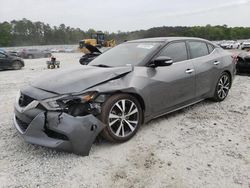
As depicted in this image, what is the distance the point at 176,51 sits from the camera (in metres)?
4.26

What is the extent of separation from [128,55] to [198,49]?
146 cm

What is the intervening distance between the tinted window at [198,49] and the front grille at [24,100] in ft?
9.33

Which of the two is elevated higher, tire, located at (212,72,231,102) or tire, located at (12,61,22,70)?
tire, located at (212,72,231,102)

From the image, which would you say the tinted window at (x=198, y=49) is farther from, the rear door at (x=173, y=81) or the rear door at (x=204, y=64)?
the rear door at (x=173, y=81)

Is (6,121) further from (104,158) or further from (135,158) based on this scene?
(135,158)

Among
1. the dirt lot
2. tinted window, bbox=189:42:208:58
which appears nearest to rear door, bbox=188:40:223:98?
tinted window, bbox=189:42:208:58

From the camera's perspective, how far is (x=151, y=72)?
3.73 meters

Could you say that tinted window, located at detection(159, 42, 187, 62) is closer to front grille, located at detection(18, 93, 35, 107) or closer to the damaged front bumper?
the damaged front bumper

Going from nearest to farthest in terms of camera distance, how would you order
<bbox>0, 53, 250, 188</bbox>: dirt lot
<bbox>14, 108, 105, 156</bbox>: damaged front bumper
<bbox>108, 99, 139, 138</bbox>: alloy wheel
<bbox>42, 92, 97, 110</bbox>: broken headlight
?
<bbox>0, 53, 250, 188</bbox>: dirt lot, <bbox>14, 108, 105, 156</bbox>: damaged front bumper, <bbox>42, 92, 97, 110</bbox>: broken headlight, <bbox>108, 99, 139, 138</bbox>: alloy wheel

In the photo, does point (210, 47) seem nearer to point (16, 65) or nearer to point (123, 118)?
point (123, 118)

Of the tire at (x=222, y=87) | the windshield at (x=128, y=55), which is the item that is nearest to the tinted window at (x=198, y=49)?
the tire at (x=222, y=87)

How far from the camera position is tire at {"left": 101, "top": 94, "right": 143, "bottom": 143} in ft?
10.5

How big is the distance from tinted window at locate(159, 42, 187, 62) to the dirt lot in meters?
1.08

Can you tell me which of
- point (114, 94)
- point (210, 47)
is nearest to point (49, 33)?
point (210, 47)
